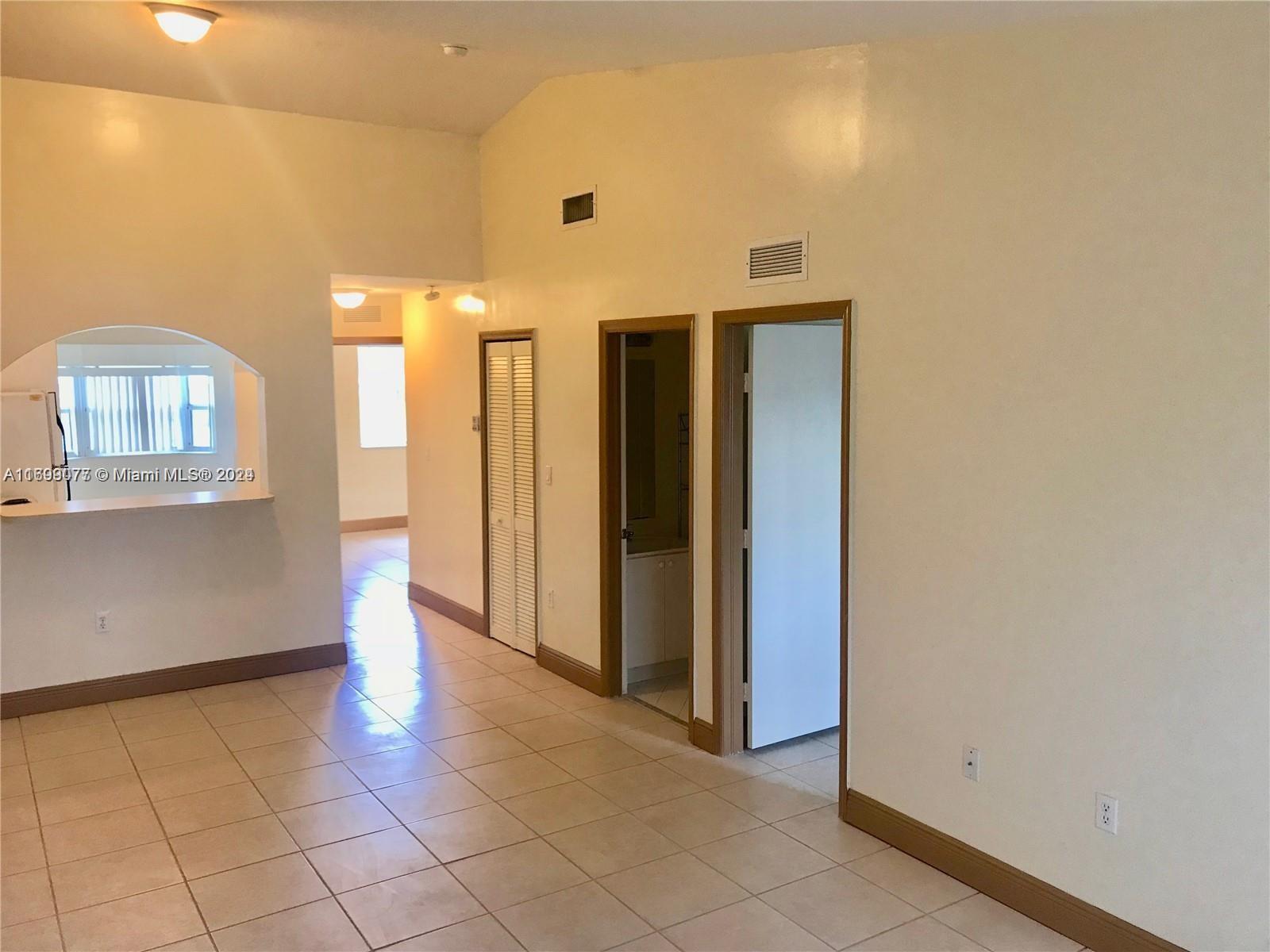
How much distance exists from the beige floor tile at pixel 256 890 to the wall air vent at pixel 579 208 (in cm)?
350

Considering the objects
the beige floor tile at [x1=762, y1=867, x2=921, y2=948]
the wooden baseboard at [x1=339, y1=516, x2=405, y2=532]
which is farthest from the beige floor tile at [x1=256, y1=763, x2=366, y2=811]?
the wooden baseboard at [x1=339, y1=516, x2=405, y2=532]

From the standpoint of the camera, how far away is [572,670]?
5.83 metres

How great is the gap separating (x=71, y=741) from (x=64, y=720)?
0.39 m

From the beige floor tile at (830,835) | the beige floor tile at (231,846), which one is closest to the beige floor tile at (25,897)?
the beige floor tile at (231,846)

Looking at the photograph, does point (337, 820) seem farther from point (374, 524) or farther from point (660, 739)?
point (374, 524)

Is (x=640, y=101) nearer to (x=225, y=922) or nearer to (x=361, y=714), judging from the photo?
(x=361, y=714)

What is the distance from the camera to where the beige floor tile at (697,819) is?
12.8 ft

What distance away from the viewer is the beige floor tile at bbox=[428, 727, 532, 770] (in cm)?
468

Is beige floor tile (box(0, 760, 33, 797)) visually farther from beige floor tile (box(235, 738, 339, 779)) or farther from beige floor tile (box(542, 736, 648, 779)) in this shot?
beige floor tile (box(542, 736, 648, 779))

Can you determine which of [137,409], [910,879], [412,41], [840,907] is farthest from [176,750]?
[137,409]

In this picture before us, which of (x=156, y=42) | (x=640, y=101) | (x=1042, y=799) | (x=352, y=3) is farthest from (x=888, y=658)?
(x=156, y=42)

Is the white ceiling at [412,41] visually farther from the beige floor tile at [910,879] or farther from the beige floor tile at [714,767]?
the beige floor tile at [714,767]

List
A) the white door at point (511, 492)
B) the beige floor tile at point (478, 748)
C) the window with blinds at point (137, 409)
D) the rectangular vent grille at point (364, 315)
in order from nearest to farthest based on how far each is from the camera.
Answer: the beige floor tile at point (478, 748)
the white door at point (511, 492)
the window with blinds at point (137, 409)
the rectangular vent grille at point (364, 315)

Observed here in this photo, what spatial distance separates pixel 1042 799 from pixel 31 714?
201 inches
